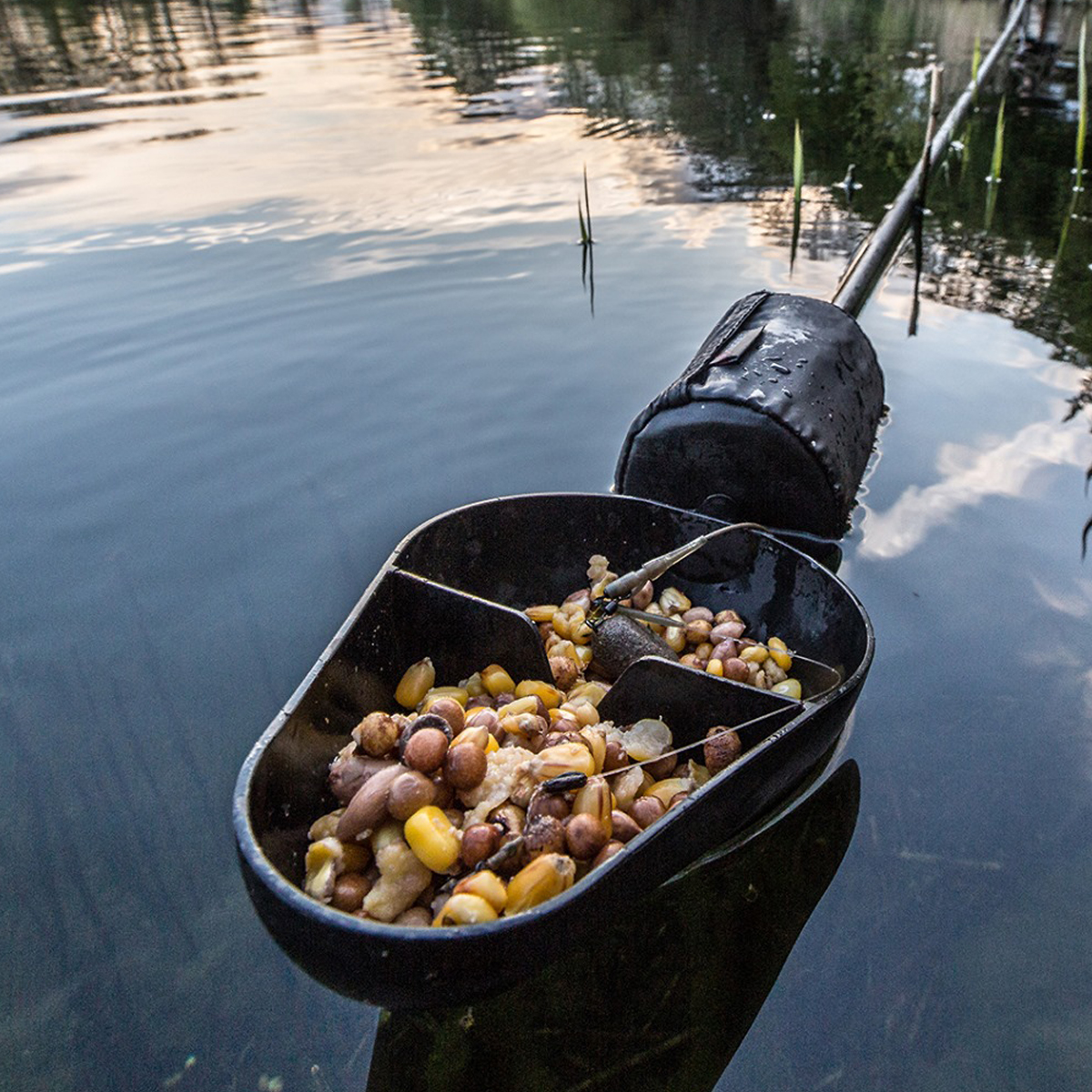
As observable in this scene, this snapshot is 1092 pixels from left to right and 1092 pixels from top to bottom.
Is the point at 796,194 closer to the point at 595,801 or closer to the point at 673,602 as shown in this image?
the point at 673,602

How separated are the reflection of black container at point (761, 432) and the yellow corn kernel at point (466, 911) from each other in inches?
85.0

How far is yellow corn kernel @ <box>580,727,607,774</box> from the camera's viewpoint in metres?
2.58

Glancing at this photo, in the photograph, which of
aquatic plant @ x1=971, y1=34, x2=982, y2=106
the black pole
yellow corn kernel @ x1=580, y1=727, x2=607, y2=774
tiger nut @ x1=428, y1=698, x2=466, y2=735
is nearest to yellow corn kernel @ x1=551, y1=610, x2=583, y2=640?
yellow corn kernel @ x1=580, y1=727, x2=607, y2=774

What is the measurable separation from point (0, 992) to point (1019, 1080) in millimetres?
2695

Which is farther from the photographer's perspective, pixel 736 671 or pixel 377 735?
pixel 736 671

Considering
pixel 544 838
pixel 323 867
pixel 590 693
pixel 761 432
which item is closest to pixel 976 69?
pixel 761 432

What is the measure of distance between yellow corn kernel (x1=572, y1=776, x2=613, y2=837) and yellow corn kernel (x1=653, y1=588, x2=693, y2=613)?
1258 millimetres

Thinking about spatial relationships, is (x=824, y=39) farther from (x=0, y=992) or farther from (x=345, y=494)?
(x=0, y=992)

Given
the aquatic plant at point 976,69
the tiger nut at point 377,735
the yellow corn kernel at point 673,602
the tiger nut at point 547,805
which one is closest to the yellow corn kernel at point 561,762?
the tiger nut at point 547,805

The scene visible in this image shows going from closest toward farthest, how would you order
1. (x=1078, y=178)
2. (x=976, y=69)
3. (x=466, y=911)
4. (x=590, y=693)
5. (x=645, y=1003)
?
(x=466, y=911), (x=645, y=1003), (x=590, y=693), (x=1078, y=178), (x=976, y=69)

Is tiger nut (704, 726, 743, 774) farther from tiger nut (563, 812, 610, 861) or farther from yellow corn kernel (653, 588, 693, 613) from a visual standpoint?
yellow corn kernel (653, 588, 693, 613)

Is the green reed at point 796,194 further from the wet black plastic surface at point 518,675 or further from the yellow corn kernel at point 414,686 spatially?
the yellow corn kernel at point 414,686

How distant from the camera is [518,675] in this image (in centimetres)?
307

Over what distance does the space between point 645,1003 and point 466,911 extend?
0.74 meters
